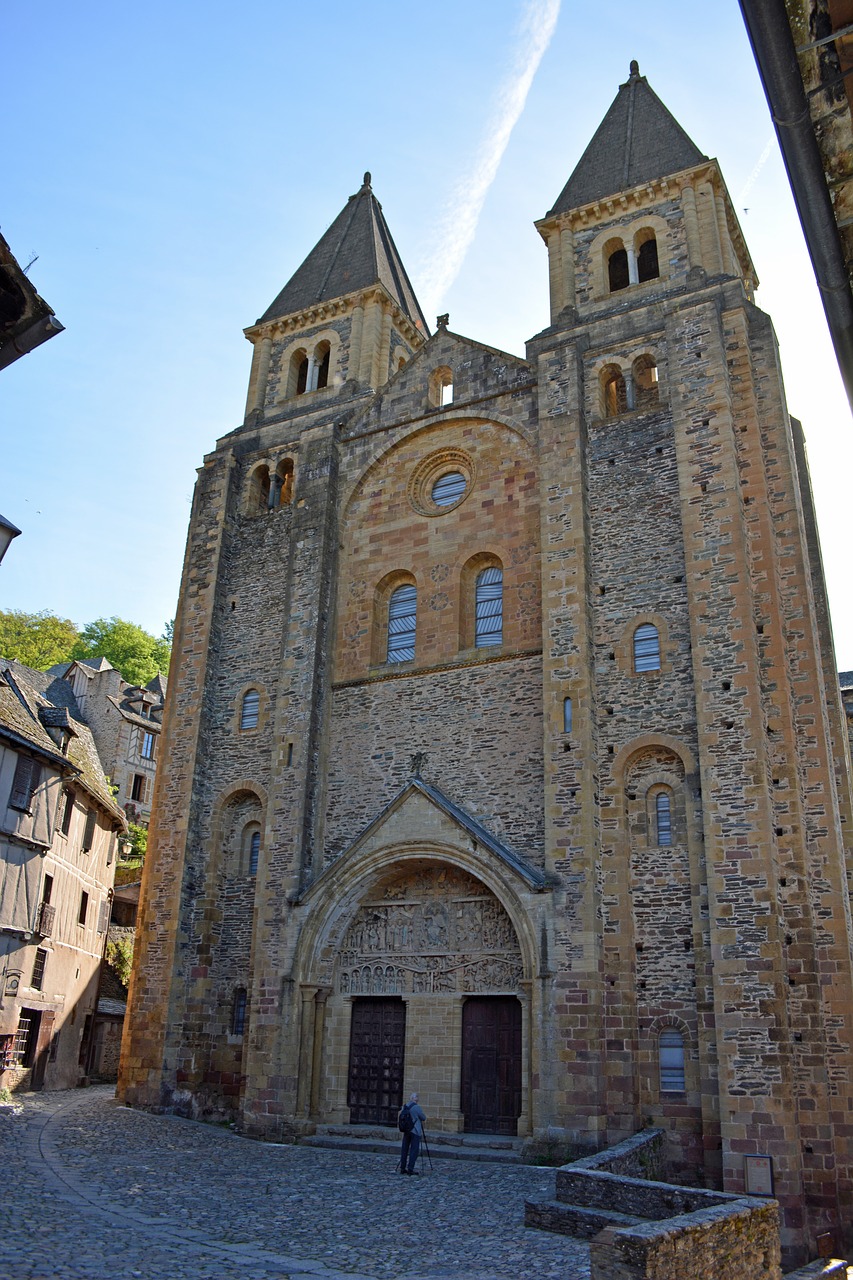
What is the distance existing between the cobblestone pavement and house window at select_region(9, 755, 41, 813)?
7081 millimetres

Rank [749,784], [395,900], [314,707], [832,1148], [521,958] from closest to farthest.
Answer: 1. [832,1148]
2. [749,784]
3. [521,958]
4. [395,900]
5. [314,707]

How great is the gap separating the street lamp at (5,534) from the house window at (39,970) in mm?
18059

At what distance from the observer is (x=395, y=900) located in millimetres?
19547

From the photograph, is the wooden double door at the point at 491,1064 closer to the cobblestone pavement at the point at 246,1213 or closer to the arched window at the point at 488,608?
the cobblestone pavement at the point at 246,1213

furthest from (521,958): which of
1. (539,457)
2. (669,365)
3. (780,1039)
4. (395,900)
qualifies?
(669,365)

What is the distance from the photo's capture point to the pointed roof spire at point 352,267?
27.8 meters

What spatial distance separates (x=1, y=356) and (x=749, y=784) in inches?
498

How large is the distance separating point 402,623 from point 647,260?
10.5 m

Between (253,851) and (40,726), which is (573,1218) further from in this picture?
(40,726)

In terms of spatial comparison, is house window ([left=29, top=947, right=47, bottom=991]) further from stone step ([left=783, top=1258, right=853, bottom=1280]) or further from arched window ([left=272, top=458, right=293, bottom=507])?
stone step ([left=783, top=1258, right=853, bottom=1280])

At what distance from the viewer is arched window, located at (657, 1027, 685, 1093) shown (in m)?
15.7

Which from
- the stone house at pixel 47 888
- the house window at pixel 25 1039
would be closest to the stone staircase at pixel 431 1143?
the stone house at pixel 47 888

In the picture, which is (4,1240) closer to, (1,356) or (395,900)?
(1,356)

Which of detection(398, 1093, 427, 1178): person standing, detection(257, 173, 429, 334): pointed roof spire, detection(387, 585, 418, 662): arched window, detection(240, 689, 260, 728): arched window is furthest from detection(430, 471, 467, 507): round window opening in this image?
detection(398, 1093, 427, 1178): person standing
